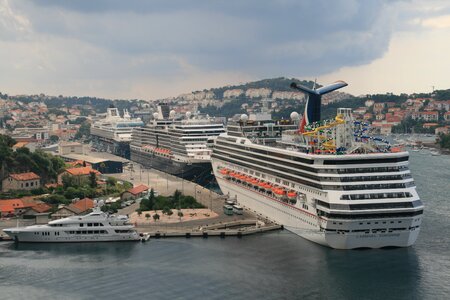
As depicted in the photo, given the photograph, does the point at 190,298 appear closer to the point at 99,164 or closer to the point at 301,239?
the point at 301,239

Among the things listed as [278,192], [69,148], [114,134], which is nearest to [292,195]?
[278,192]

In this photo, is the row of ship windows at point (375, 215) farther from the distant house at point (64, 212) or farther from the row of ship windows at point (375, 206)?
the distant house at point (64, 212)

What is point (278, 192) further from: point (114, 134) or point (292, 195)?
point (114, 134)

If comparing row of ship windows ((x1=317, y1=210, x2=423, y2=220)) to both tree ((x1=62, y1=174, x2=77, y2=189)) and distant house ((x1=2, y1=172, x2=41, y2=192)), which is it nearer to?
tree ((x1=62, y1=174, x2=77, y2=189))

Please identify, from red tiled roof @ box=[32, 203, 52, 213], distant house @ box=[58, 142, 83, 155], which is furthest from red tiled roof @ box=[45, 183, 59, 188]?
distant house @ box=[58, 142, 83, 155]

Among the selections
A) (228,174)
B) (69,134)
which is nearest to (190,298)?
(228,174)

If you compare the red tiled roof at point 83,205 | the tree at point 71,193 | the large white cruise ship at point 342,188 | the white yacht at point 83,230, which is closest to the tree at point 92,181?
the tree at point 71,193
